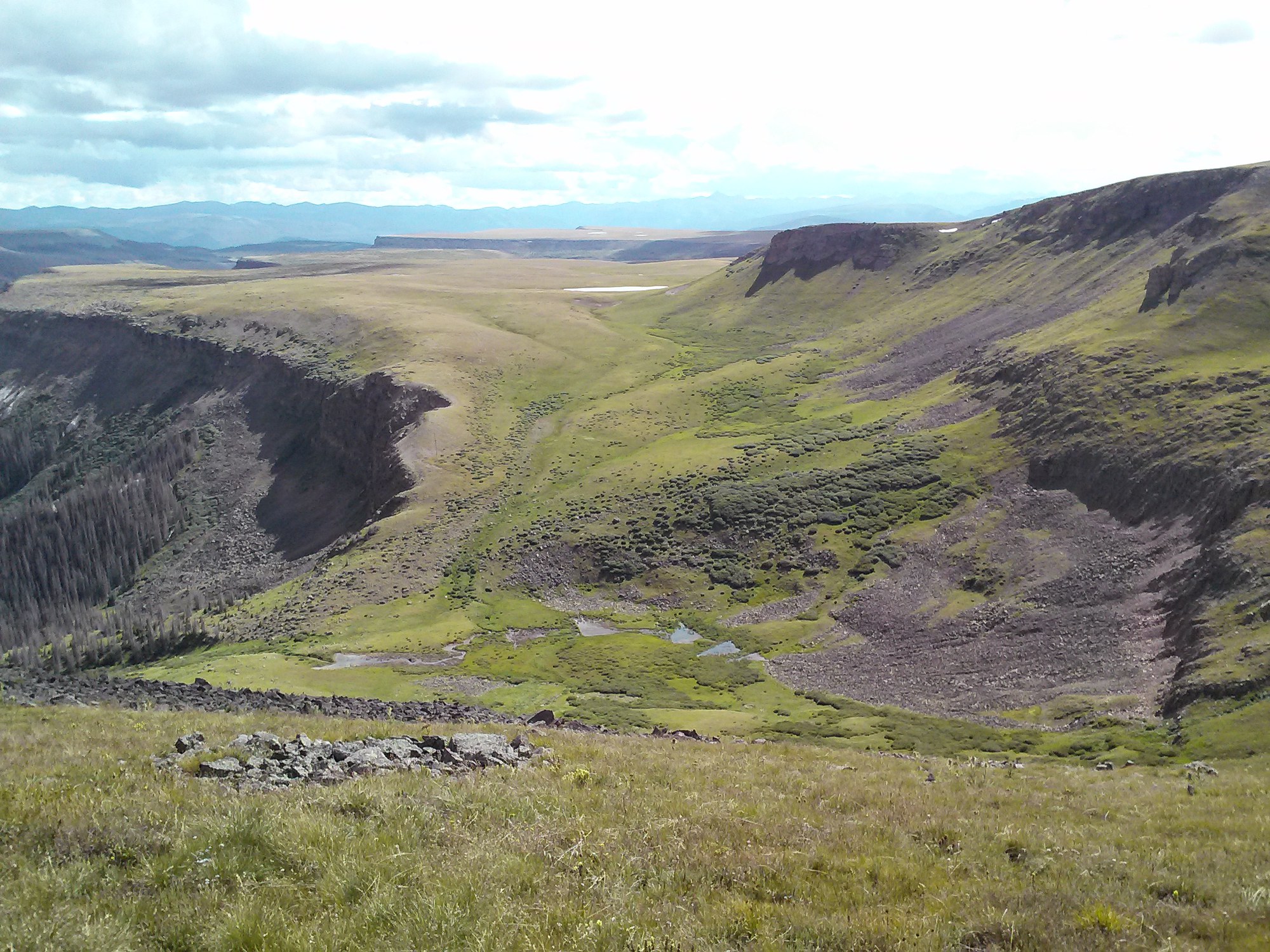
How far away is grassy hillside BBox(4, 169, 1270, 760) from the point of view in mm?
40844

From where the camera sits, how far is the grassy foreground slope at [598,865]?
24.7 feet

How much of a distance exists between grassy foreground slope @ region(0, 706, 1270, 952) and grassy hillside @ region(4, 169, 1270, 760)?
67.3 feet

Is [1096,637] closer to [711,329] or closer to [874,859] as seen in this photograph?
[874,859]

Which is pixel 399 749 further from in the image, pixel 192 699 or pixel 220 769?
pixel 192 699

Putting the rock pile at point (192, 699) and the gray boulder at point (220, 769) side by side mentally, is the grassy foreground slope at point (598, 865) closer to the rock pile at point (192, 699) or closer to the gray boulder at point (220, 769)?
the gray boulder at point (220, 769)

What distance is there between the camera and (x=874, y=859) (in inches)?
395

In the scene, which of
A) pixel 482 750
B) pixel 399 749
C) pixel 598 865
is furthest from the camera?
pixel 482 750

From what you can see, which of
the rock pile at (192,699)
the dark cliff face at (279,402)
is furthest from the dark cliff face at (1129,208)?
the rock pile at (192,699)

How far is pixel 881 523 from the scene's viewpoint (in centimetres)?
6638

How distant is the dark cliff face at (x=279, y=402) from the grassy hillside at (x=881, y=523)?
5.95m

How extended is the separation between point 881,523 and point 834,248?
4336 inches

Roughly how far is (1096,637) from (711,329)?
380 feet

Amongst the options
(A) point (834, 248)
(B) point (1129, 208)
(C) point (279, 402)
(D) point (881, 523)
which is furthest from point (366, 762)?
(A) point (834, 248)

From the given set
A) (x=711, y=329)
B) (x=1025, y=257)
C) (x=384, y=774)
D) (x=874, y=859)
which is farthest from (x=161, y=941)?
(x=711, y=329)
